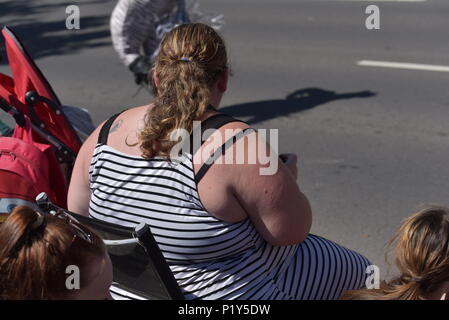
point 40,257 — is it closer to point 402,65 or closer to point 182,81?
point 182,81

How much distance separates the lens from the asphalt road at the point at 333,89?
16.1ft

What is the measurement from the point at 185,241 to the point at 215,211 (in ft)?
0.51

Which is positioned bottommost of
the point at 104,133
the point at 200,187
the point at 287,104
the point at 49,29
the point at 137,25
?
the point at 287,104

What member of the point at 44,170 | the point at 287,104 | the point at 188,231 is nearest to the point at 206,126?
the point at 188,231

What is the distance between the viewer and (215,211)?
7.36 ft

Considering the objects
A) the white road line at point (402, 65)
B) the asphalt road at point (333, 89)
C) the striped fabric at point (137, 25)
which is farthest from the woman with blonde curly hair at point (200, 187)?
the white road line at point (402, 65)

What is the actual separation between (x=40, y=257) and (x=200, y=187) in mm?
677

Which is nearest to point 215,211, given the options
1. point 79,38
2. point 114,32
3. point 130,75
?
point 114,32

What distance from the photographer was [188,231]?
2291 mm

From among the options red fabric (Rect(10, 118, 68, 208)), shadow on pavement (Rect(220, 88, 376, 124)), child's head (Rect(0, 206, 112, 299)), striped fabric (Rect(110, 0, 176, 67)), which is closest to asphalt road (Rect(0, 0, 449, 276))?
shadow on pavement (Rect(220, 88, 376, 124))

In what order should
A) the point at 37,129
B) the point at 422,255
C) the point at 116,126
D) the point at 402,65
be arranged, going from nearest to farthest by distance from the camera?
the point at 422,255, the point at 116,126, the point at 37,129, the point at 402,65

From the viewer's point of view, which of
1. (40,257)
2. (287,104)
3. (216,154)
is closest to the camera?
(40,257)
